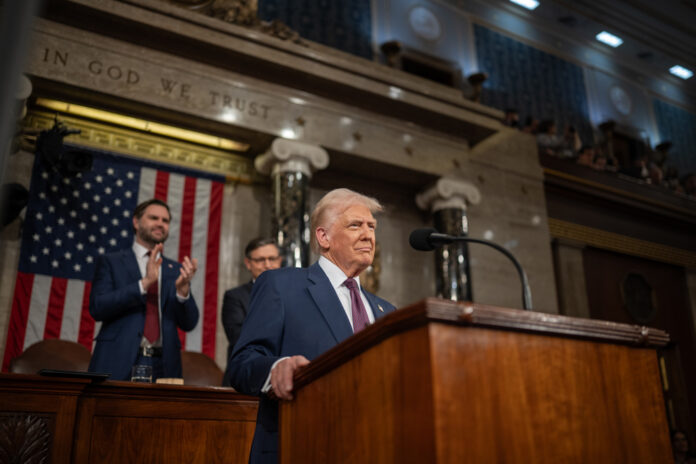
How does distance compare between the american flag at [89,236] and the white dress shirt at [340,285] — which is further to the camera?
the american flag at [89,236]

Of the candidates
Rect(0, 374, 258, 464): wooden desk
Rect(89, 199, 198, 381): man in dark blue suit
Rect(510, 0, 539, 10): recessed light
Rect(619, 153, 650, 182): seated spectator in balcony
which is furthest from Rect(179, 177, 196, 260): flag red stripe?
Rect(619, 153, 650, 182): seated spectator in balcony

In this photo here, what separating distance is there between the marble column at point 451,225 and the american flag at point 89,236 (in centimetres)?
239

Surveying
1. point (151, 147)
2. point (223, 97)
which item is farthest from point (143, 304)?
point (151, 147)

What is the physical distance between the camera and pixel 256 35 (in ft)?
20.2

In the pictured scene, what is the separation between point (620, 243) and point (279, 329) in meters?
8.89

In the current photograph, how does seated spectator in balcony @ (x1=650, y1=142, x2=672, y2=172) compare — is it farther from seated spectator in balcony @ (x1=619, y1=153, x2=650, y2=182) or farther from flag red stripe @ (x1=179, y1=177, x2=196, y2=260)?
flag red stripe @ (x1=179, y1=177, x2=196, y2=260)

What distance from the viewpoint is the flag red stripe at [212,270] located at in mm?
5934

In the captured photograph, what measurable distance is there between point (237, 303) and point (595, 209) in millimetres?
7061

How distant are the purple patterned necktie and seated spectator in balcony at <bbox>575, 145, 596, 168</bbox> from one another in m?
8.02

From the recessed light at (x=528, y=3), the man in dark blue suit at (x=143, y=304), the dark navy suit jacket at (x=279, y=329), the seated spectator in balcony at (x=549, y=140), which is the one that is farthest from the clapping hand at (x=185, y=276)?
the recessed light at (x=528, y=3)

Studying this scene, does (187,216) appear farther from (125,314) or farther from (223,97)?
(125,314)

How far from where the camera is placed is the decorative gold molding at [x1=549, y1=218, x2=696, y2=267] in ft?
29.3

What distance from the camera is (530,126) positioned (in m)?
9.05

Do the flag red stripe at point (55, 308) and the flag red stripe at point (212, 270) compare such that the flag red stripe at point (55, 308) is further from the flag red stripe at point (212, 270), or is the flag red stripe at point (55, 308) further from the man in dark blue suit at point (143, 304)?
the man in dark blue suit at point (143, 304)
